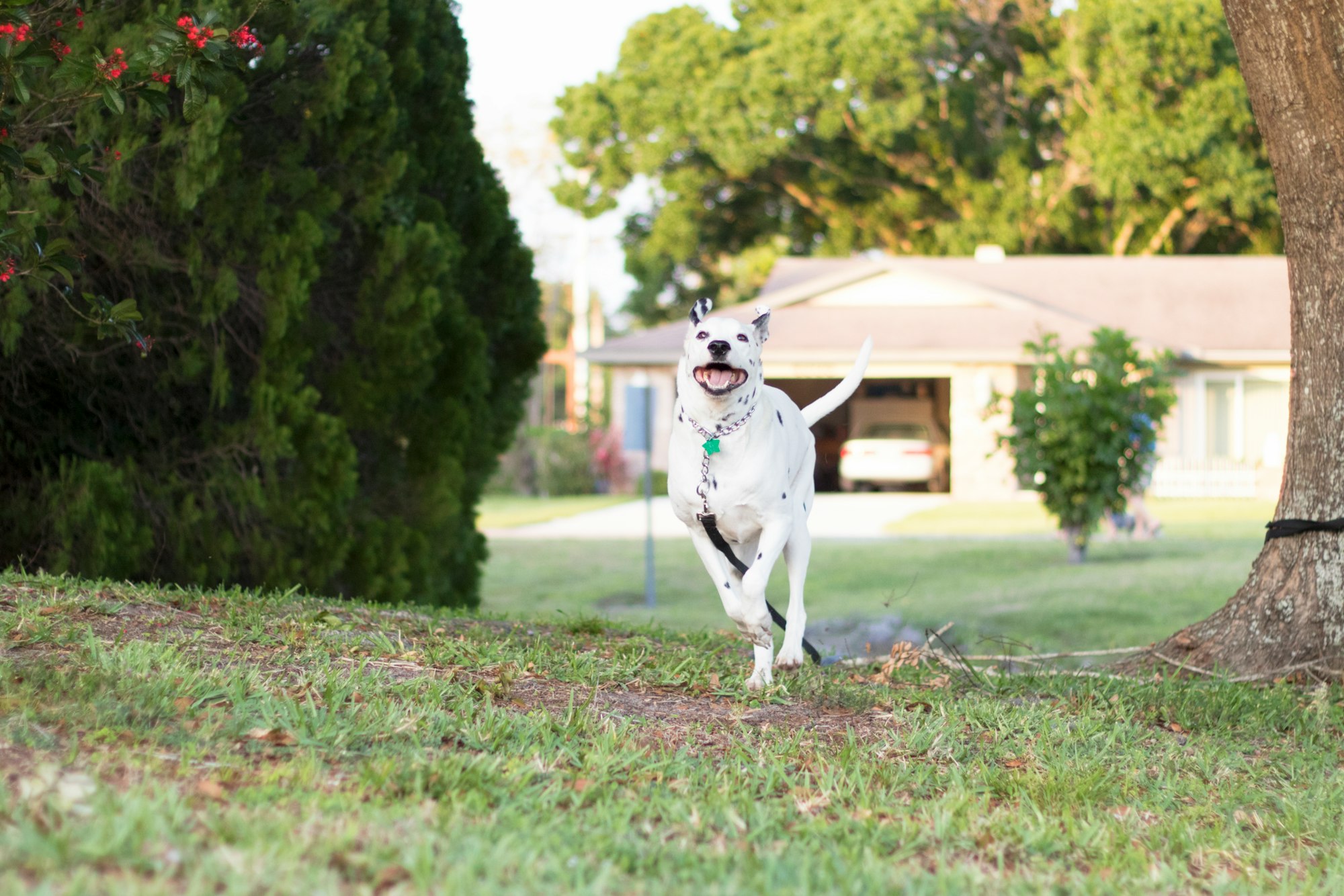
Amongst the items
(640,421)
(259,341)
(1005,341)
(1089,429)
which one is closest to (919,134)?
(1005,341)

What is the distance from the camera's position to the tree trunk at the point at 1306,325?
6.30 meters

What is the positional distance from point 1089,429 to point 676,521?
348 inches

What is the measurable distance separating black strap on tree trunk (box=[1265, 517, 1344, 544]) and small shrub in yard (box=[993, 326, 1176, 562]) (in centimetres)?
805

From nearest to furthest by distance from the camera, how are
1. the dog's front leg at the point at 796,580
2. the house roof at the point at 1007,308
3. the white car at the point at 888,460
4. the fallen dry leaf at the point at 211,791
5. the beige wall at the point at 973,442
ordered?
the fallen dry leaf at the point at 211,791
the dog's front leg at the point at 796,580
the beige wall at the point at 973,442
the house roof at the point at 1007,308
the white car at the point at 888,460

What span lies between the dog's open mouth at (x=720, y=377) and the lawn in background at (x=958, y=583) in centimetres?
487

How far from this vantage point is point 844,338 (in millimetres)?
26703

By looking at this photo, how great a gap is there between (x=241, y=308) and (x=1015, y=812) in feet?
17.6

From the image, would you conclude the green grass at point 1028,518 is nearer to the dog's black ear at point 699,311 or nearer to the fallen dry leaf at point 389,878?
the dog's black ear at point 699,311

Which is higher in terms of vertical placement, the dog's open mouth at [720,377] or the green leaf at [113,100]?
the green leaf at [113,100]

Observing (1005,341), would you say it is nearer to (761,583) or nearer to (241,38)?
(761,583)

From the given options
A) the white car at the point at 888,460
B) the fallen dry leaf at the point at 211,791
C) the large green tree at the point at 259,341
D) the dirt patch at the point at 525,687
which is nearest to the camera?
the fallen dry leaf at the point at 211,791

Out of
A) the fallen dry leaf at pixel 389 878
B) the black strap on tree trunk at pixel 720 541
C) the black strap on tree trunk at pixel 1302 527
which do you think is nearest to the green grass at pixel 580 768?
the fallen dry leaf at pixel 389 878

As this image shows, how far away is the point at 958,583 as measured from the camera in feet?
44.4

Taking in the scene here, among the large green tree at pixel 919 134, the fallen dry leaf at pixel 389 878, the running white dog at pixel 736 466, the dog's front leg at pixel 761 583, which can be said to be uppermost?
the large green tree at pixel 919 134
